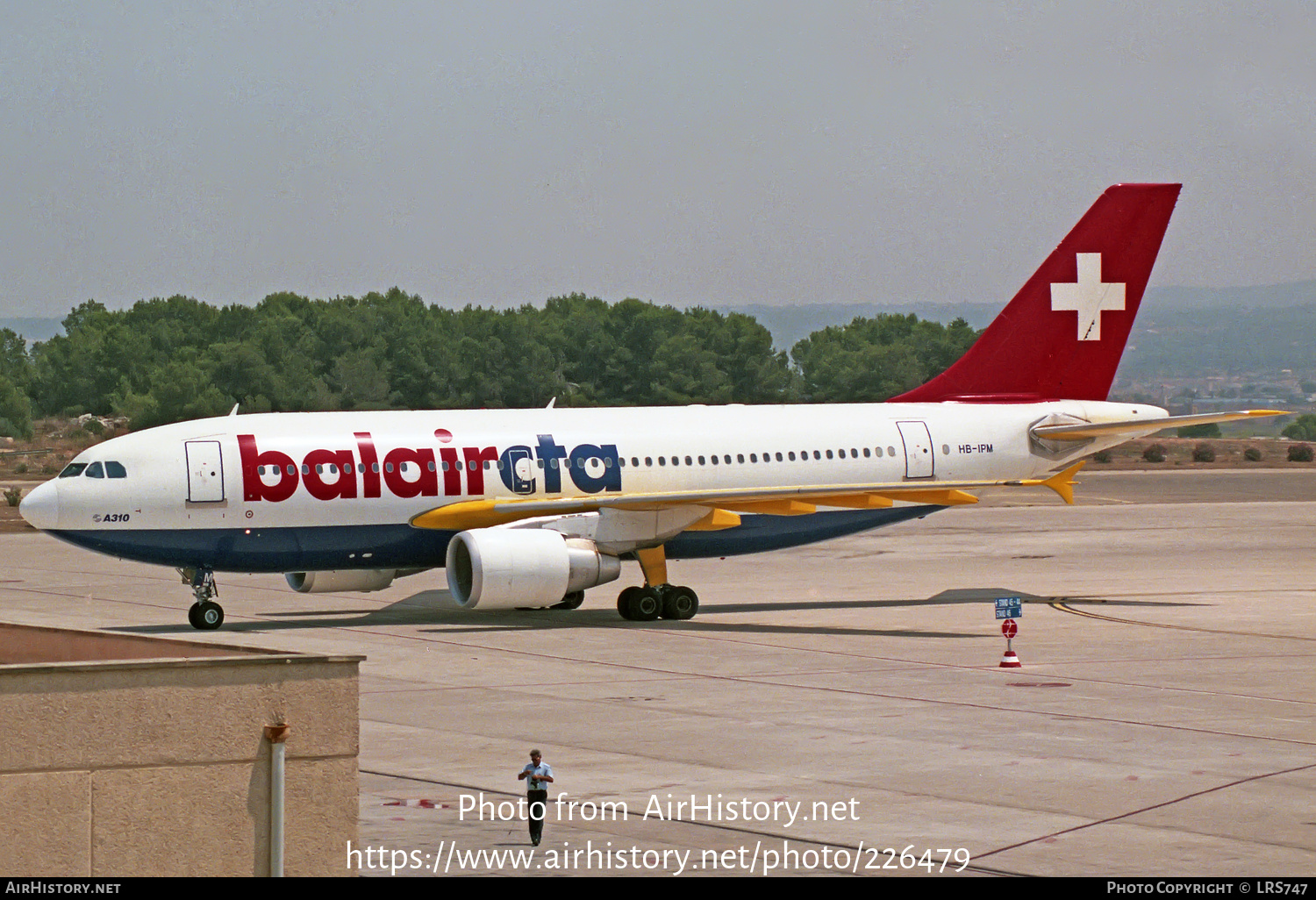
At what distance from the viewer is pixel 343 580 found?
3872 cm

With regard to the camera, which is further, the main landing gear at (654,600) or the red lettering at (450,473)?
the main landing gear at (654,600)

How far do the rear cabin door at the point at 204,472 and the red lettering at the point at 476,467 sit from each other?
190 inches

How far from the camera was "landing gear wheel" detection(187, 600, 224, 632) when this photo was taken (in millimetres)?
34906

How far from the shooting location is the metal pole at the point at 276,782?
14227 millimetres

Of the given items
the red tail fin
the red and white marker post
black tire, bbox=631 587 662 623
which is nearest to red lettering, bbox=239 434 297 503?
black tire, bbox=631 587 662 623

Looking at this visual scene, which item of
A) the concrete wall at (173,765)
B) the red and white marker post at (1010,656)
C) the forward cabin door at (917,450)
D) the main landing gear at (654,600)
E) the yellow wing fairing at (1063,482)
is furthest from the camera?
the yellow wing fairing at (1063,482)

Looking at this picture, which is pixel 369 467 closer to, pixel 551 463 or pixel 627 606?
pixel 551 463

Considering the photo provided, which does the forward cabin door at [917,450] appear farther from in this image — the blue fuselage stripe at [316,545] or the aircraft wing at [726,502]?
the blue fuselage stripe at [316,545]

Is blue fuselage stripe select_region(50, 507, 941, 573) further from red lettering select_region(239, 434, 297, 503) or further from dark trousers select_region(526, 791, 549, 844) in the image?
dark trousers select_region(526, 791, 549, 844)

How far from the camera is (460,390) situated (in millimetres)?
161125

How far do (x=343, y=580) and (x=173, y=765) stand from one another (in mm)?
24828

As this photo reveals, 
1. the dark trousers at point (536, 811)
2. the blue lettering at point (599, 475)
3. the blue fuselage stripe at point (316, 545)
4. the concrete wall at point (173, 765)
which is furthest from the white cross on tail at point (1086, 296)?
the concrete wall at point (173, 765)

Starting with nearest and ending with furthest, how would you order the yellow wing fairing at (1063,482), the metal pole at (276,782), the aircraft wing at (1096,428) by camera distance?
the metal pole at (276,782) → the yellow wing fairing at (1063,482) → the aircraft wing at (1096,428)
